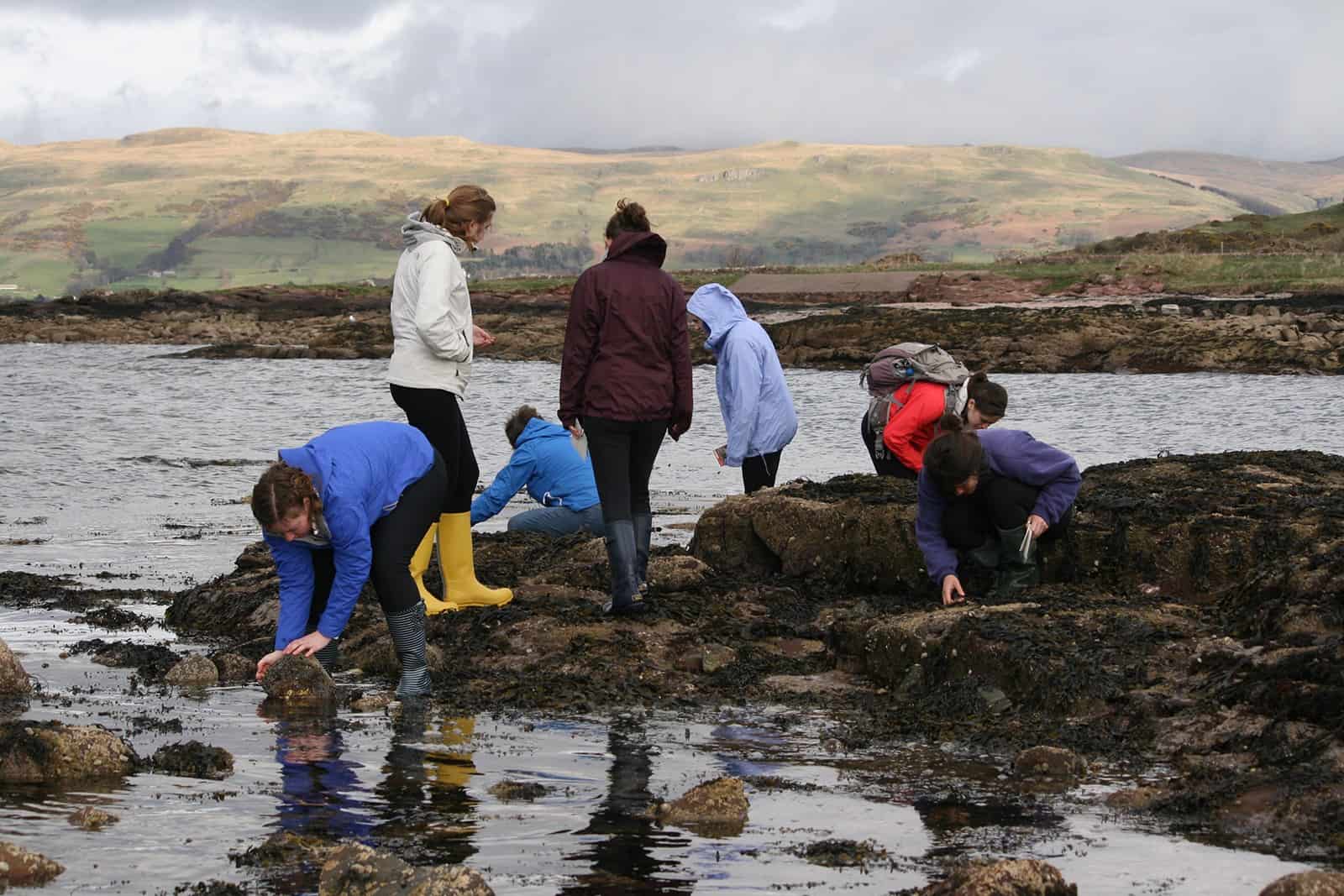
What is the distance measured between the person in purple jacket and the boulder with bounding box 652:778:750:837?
107 inches

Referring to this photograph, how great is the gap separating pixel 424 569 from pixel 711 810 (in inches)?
146

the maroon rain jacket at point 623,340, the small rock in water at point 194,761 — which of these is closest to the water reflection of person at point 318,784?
the small rock in water at point 194,761

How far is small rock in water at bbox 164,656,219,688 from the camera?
7.93m

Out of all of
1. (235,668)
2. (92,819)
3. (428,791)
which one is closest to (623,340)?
(235,668)

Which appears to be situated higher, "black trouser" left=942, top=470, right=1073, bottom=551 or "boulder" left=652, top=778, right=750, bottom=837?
"black trouser" left=942, top=470, right=1073, bottom=551

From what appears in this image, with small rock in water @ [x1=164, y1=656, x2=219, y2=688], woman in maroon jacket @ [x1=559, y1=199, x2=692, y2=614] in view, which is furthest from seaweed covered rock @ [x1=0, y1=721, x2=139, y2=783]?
woman in maroon jacket @ [x1=559, y1=199, x2=692, y2=614]

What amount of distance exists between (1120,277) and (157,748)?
47007 millimetres

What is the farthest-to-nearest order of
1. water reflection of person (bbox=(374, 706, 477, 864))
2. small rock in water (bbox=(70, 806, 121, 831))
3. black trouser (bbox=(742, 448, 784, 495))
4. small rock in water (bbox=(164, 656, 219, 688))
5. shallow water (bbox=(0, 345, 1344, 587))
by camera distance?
1. shallow water (bbox=(0, 345, 1344, 587))
2. black trouser (bbox=(742, 448, 784, 495))
3. small rock in water (bbox=(164, 656, 219, 688))
4. small rock in water (bbox=(70, 806, 121, 831))
5. water reflection of person (bbox=(374, 706, 477, 864))

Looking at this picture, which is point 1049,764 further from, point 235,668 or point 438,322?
point 235,668

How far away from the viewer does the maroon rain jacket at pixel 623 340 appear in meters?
8.12

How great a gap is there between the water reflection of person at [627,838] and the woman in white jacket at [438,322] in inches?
80.9

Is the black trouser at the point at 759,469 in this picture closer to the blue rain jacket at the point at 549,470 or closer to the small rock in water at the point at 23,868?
the blue rain jacket at the point at 549,470

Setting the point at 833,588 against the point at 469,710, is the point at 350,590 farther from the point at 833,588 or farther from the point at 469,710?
the point at 833,588

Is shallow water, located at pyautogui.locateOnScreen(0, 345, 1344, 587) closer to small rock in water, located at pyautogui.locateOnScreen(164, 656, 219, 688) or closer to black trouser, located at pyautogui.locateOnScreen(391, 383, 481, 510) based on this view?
small rock in water, located at pyautogui.locateOnScreen(164, 656, 219, 688)
